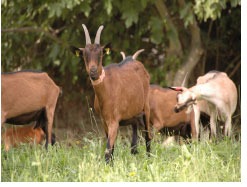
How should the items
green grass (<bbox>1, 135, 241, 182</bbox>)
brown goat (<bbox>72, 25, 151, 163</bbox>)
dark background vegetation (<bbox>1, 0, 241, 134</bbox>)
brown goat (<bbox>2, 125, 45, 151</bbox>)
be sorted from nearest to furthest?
green grass (<bbox>1, 135, 241, 182</bbox>) < brown goat (<bbox>72, 25, 151, 163</bbox>) < brown goat (<bbox>2, 125, 45, 151</bbox>) < dark background vegetation (<bbox>1, 0, 241, 134</bbox>)

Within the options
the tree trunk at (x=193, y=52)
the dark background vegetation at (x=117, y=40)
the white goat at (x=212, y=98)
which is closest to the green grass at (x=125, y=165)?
the white goat at (x=212, y=98)

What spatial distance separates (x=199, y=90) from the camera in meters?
10.1

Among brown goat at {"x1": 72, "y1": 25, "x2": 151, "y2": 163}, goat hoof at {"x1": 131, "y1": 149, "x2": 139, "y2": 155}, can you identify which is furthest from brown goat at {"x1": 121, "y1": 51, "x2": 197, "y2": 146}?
brown goat at {"x1": 72, "y1": 25, "x2": 151, "y2": 163}

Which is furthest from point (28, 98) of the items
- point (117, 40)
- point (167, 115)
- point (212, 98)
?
point (117, 40)

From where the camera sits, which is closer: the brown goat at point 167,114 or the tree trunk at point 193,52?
the brown goat at point 167,114

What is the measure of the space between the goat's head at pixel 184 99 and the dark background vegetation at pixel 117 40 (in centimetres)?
162

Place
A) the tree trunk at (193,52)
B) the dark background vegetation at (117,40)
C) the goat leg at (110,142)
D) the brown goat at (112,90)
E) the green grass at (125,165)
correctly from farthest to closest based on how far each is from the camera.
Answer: the tree trunk at (193,52), the dark background vegetation at (117,40), the goat leg at (110,142), the brown goat at (112,90), the green grass at (125,165)

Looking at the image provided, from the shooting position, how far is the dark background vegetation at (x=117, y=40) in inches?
488

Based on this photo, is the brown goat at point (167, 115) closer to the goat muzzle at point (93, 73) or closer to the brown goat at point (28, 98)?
the brown goat at point (28, 98)

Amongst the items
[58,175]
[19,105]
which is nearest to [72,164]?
[58,175]

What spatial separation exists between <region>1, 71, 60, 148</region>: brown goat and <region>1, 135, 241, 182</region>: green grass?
40cm

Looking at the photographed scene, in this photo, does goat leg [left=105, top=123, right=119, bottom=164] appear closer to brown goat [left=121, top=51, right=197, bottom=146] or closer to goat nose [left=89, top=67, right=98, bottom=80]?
goat nose [left=89, top=67, right=98, bottom=80]

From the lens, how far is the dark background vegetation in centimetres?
1241
